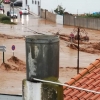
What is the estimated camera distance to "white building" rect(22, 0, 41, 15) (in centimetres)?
6662

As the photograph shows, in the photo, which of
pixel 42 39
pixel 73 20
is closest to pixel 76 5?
pixel 73 20

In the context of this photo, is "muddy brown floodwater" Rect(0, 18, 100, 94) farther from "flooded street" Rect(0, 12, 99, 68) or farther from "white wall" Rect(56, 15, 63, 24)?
"white wall" Rect(56, 15, 63, 24)

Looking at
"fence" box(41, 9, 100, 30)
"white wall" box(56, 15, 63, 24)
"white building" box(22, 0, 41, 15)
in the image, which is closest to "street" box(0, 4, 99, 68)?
"white wall" box(56, 15, 63, 24)

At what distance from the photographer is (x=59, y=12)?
2329 inches

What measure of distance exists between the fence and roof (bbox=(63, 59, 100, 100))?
4283cm

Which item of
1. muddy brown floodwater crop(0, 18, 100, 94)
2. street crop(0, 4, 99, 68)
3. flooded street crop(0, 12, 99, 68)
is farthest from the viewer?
street crop(0, 4, 99, 68)

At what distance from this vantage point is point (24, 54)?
105ft

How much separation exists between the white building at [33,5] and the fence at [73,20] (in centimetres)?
510

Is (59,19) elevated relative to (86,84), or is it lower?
lower

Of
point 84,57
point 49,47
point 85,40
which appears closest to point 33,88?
point 49,47

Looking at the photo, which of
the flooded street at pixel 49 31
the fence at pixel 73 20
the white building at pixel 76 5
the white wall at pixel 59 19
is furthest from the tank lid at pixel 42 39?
the white building at pixel 76 5

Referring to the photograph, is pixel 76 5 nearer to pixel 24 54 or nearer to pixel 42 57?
pixel 24 54

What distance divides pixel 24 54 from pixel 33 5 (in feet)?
127

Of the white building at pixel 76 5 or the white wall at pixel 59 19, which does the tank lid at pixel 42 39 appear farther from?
the white building at pixel 76 5
